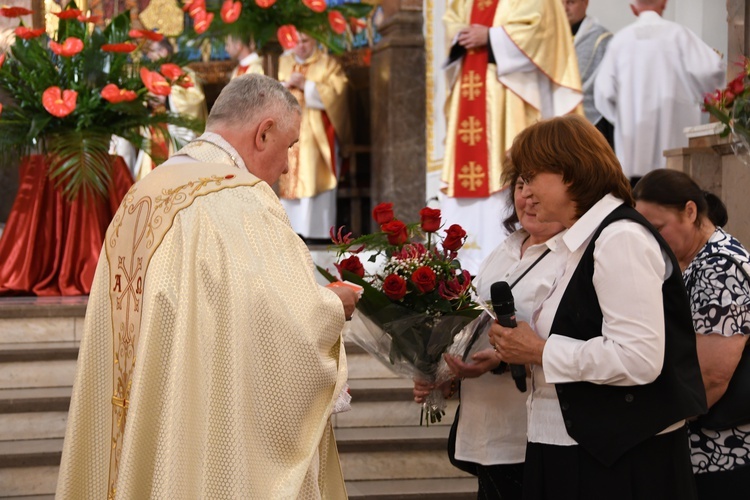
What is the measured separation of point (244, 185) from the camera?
2744 mm

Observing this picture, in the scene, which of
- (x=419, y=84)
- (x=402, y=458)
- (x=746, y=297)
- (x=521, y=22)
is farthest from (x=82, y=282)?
(x=746, y=297)

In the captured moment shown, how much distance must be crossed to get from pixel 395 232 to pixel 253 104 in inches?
21.6

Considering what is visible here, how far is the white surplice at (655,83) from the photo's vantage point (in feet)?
23.4

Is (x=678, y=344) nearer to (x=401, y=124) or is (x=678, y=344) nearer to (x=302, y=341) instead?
(x=302, y=341)

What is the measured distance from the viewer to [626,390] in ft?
8.11

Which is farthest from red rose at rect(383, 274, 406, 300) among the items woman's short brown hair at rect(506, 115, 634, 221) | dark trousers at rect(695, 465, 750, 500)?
dark trousers at rect(695, 465, 750, 500)

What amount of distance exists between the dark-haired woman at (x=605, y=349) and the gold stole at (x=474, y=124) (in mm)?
4892

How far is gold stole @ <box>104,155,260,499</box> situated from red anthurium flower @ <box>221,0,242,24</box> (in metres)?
4.38

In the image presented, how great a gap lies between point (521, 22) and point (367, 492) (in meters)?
3.74

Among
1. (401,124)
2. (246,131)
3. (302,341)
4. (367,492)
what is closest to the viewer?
(302,341)

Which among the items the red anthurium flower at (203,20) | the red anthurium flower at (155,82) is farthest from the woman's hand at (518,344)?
the red anthurium flower at (203,20)

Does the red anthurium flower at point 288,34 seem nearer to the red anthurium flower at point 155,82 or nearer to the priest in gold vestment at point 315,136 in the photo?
the red anthurium flower at point 155,82

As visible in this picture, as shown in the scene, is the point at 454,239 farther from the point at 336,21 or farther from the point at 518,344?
the point at 336,21

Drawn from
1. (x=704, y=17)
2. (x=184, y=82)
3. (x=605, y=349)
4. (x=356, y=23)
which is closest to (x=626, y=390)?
(x=605, y=349)
